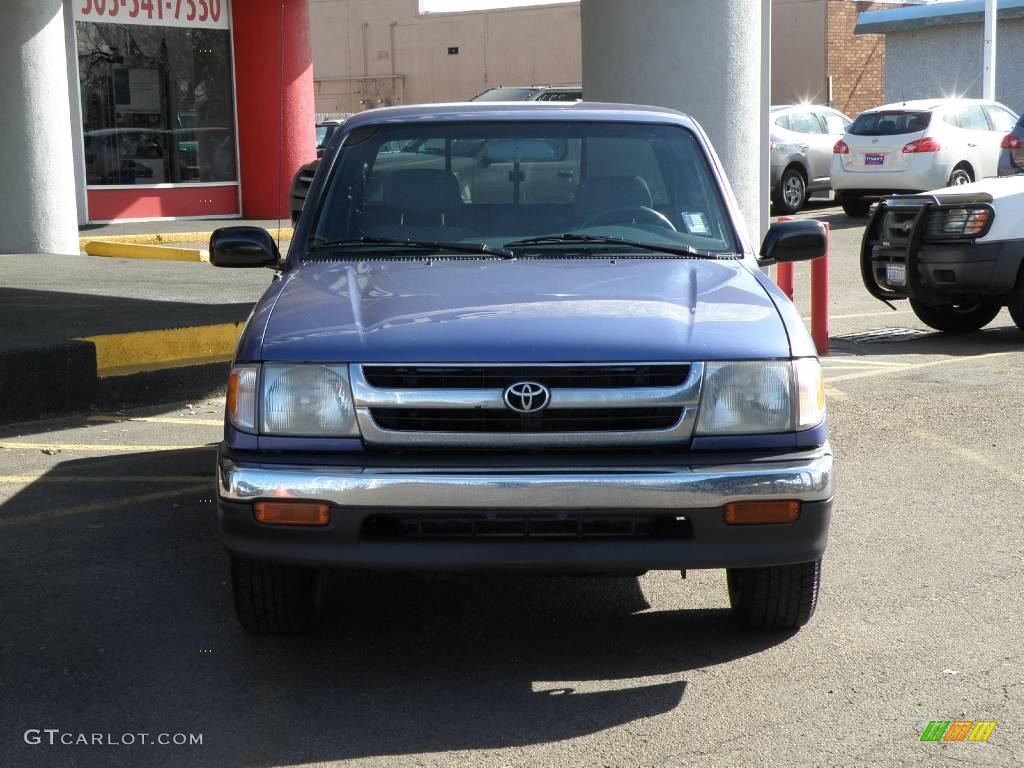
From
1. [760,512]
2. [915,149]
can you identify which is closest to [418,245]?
[760,512]

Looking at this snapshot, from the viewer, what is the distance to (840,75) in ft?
127

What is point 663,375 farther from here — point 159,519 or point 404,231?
point 159,519

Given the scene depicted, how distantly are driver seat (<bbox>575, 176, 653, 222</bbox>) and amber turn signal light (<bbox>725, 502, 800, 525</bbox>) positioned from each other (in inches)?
60.7

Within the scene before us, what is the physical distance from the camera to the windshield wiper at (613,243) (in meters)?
→ 5.02

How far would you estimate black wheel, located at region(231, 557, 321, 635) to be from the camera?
4.40 meters

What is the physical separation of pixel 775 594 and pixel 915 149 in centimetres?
1768

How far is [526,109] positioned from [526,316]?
167cm

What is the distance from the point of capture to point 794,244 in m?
5.30

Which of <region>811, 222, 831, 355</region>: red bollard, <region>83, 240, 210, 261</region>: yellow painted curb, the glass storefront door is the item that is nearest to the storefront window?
the glass storefront door

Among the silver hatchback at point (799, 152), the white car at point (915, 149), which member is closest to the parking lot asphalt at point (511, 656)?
the white car at point (915, 149)

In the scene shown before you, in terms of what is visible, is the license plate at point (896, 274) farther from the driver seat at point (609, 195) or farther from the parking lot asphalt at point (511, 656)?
the driver seat at point (609, 195)

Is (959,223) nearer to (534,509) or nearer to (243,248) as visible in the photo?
(243,248)

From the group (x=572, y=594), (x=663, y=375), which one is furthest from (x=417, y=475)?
(x=572, y=594)

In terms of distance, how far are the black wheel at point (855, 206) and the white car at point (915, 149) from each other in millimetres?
15
